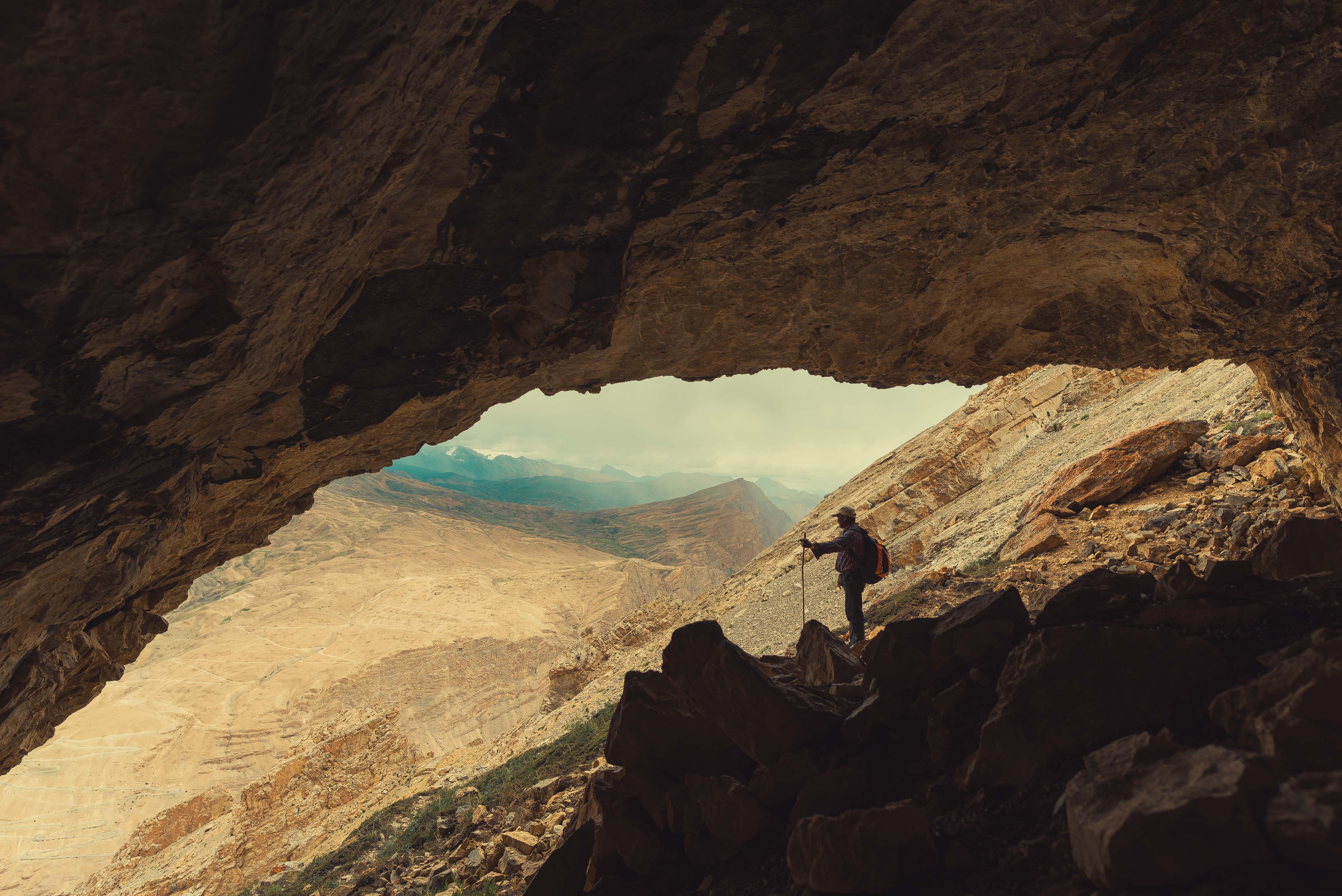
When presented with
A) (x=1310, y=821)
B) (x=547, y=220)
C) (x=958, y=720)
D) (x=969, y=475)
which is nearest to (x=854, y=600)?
(x=958, y=720)

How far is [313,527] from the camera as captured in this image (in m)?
55.7

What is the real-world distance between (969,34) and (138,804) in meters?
33.2

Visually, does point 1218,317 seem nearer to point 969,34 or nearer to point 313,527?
point 969,34

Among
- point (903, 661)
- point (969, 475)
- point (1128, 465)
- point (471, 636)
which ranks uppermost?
point (903, 661)

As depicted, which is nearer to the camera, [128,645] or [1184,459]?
[128,645]

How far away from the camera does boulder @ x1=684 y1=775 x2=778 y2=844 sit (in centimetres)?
339

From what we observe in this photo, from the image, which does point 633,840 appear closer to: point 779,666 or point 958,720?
point 958,720

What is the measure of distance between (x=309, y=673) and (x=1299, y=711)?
39.3 meters

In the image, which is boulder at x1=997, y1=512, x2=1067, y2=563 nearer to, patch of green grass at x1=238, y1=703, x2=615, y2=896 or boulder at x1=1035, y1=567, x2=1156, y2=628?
boulder at x1=1035, y1=567, x2=1156, y2=628

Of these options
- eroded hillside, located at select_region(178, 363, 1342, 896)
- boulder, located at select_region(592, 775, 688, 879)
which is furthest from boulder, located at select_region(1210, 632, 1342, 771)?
boulder, located at select_region(592, 775, 688, 879)

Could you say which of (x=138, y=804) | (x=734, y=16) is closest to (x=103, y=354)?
(x=734, y=16)

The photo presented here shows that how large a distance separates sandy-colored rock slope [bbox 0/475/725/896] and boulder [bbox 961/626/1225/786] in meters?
15.7

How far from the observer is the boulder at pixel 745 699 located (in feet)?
12.0

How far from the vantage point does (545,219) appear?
416 centimetres
